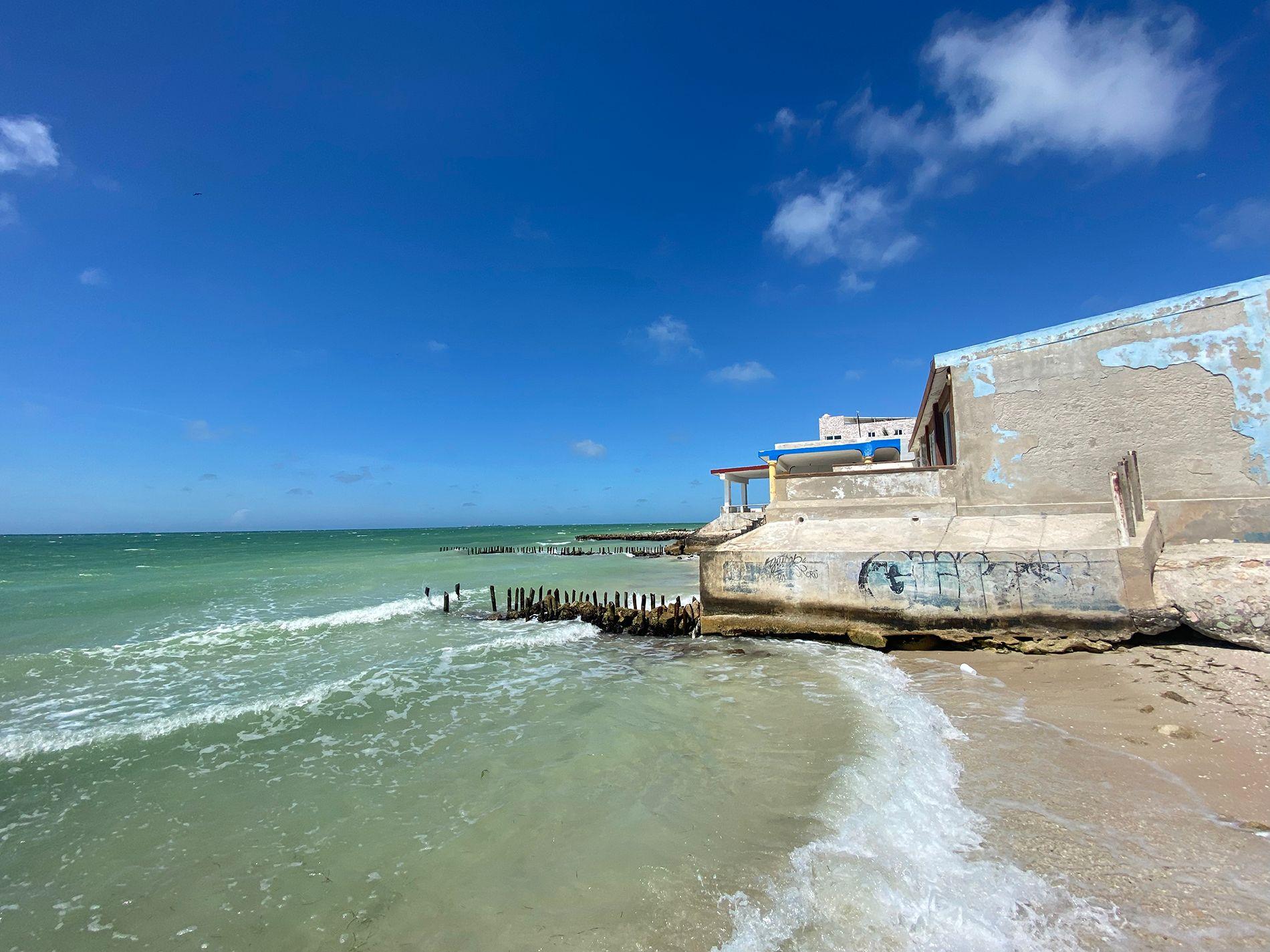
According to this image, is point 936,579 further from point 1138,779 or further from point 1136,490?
point 1138,779

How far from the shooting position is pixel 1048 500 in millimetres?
11320

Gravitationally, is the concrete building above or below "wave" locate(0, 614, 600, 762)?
above

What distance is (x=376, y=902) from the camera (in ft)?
13.2

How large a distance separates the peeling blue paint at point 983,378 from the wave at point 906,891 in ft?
31.4

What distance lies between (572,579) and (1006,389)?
21.6 m

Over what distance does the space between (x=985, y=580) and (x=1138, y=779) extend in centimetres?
510

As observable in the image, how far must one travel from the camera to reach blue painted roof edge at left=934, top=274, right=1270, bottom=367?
388 inches

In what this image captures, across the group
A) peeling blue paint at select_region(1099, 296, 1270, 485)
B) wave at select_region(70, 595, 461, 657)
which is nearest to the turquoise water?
wave at select_region(70, 595, 461, 657)

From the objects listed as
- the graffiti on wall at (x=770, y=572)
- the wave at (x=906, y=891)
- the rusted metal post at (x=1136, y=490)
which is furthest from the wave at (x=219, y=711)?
the rusted metal post at (x=1136, y=490)

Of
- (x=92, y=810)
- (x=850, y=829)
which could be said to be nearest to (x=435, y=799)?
(x=92, y=810)

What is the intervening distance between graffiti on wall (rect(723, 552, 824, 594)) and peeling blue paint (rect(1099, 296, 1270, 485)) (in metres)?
7.57

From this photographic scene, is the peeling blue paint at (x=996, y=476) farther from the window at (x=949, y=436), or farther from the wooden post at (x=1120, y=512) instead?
the window at (x=949, y=436)

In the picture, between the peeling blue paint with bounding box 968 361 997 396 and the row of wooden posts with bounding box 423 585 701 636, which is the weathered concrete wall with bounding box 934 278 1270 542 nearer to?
the peeling blue paint with bounding box 968 361 997 396

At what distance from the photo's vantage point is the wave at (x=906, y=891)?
127 inches
